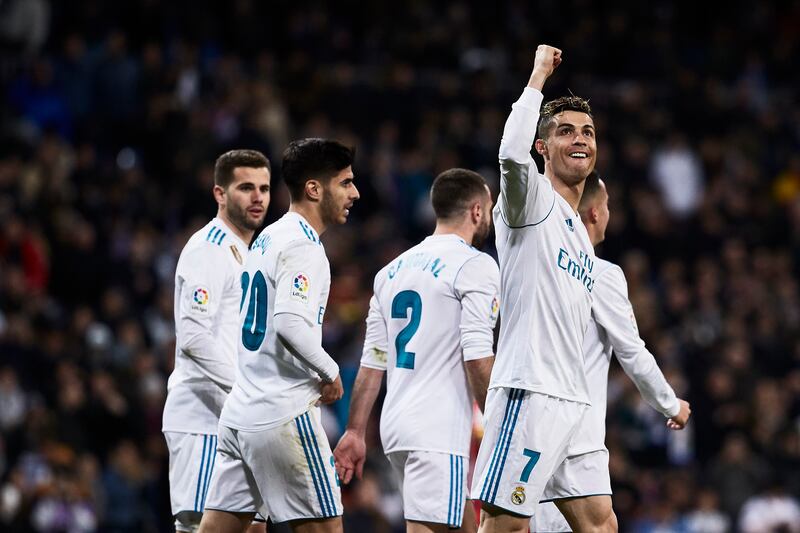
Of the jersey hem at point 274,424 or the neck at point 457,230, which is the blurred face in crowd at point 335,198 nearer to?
the neck at point 457,230

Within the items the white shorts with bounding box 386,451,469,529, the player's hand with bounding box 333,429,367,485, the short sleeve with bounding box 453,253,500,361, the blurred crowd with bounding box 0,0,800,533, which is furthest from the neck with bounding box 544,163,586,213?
the blurred crowd with bounding box 0,0,800,533

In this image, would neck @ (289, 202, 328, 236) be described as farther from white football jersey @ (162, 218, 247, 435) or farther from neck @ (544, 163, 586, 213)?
neck @ (544, 163, 586, 213)

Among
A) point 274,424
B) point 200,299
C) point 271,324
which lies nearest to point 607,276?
point 271,324

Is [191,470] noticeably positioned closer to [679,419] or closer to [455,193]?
[455,193]

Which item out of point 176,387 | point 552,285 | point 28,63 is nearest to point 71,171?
point 28,63

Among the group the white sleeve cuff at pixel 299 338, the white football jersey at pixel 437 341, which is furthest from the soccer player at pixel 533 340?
the white sleeve cuff at pixel 299 338

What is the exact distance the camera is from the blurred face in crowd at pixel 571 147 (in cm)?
621

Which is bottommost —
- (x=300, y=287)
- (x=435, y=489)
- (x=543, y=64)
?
(x=435, y=489)

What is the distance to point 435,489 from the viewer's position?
6730mm

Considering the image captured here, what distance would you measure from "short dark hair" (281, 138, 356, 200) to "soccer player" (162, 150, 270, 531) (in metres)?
0.73

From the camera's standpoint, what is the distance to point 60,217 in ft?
46.9

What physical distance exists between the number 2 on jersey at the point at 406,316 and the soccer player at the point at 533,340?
2.96ft

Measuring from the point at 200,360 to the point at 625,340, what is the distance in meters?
2.31

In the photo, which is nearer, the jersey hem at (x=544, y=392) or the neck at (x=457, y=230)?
the jersey hem at (x=544, y=392)
